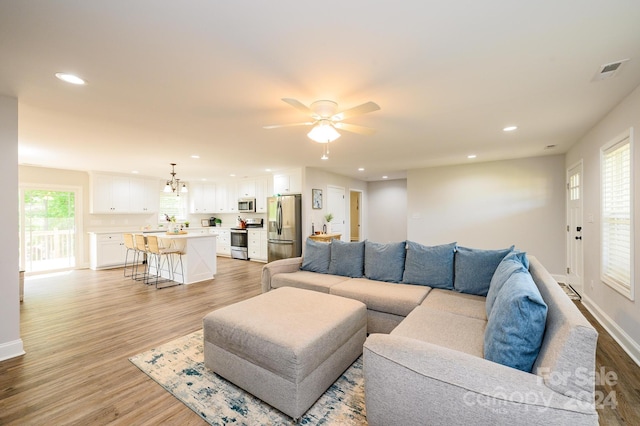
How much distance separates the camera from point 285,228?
6500mm

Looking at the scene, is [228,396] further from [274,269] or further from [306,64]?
[306,64]

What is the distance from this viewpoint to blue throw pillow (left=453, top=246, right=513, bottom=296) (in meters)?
2.67

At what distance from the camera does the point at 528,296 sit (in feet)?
4.24

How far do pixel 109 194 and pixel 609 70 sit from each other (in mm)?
8990

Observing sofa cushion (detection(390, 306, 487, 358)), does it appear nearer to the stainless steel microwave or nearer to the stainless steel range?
the stainless steel range

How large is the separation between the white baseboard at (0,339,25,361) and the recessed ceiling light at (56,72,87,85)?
95.3 inches

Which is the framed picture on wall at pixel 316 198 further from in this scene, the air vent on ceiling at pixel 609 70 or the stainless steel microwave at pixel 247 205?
the air vent on ceiling at pixel 609 70

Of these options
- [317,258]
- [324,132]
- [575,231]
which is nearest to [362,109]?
[324,132]

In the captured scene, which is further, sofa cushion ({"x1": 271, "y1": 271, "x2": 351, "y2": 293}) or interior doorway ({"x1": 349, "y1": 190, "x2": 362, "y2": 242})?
interior doorway ({"x1": 349, "y1": 190, "x2": 362, "y2": 242})

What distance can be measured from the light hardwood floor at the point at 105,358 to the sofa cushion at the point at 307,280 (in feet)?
3.43

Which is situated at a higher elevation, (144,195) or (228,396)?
(144,195)

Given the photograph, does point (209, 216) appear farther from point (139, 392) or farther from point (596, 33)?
point (596, 33)

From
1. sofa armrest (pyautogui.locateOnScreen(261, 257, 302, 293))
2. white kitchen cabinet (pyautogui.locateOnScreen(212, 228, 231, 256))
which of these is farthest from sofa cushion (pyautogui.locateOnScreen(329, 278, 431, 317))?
white kitchen cabinet (pyautogui.locateOnScreen(212, 228, 231, 256))

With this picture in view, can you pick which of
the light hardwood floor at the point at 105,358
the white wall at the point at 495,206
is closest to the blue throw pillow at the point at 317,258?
the light hardwood floor at the point at 105,358
